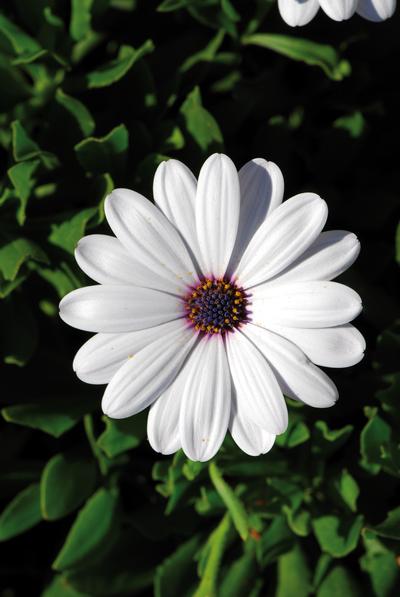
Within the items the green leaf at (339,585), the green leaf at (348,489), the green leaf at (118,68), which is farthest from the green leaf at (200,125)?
the green leaf at (339,585)

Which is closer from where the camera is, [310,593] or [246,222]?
[246,222]

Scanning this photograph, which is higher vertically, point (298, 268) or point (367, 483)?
point (298, 268)

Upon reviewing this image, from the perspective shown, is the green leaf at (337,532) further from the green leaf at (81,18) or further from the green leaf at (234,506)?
the green leaf at (81,18)

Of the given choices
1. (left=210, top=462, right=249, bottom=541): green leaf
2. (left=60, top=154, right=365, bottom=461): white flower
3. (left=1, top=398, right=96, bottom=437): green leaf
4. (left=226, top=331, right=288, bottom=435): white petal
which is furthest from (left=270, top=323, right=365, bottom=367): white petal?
(left=1, top=398, right=96, bottom=437): green leaf

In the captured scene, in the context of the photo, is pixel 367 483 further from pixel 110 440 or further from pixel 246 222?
pixel 246 222

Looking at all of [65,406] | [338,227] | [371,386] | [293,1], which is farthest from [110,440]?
[293,1]

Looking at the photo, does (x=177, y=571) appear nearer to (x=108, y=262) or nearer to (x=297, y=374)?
(x=297, y=374)
